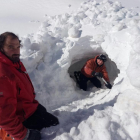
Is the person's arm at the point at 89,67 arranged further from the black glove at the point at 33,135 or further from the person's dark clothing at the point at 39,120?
the black glove at the point at 33,135

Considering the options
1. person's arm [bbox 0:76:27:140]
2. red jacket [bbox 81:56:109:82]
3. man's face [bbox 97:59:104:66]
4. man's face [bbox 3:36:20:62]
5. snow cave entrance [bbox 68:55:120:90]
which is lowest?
snow cave entrance [bbox 68:55:120:90]

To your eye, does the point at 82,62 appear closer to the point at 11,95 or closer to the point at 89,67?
the point at 89,67

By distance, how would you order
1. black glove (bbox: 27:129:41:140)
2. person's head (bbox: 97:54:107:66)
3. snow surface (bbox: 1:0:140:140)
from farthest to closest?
person's head (bbox: 97:54:107:66) → snow surface (bbox: 1:0:140:140) → black glove (bbox: 27:129:41:140)

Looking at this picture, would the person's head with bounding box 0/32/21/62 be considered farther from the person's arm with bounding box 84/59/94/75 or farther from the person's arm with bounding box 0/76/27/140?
the person's arm with bounding box 84/59/94/75

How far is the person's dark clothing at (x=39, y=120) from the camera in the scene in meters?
2.17

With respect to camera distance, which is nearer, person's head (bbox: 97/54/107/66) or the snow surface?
the snow surface

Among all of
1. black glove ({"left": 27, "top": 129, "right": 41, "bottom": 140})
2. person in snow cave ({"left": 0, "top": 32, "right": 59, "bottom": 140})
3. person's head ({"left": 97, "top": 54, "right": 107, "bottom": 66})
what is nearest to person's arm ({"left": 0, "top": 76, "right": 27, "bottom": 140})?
person in snow cave ({"left": 0, "top": 32, "right": 59, "bottom": 140})

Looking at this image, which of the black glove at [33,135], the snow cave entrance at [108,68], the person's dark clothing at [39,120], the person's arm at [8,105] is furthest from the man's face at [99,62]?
the person's arm at [8,105]

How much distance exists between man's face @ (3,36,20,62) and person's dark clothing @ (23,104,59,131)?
0.98 m

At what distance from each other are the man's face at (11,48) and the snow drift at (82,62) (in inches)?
50.3

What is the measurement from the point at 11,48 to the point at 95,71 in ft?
10.7

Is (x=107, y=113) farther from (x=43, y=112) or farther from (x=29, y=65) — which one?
(x=29, y=65)

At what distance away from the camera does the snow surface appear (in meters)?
2.11

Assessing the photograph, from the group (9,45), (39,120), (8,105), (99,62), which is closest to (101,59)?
(99,62)
